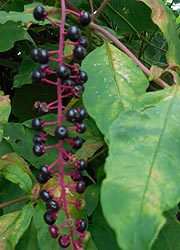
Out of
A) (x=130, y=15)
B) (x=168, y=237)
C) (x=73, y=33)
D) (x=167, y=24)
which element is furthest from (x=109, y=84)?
(x=130, y=15)

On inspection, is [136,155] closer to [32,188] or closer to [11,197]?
[32,188]

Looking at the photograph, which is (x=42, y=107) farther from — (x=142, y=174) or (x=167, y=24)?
(x=167, y=24)

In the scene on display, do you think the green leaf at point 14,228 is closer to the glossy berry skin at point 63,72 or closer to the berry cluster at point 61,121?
the berry cluster at point 61,121

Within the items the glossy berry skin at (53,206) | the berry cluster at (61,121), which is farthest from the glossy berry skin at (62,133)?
the glossy berry skin at (53,206)

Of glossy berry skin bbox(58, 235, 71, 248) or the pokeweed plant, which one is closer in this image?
the pokeweed plant

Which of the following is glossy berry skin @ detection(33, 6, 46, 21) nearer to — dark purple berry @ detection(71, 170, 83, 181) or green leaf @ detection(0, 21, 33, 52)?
dark purple berry @ detection(71, 170, 83, 181)

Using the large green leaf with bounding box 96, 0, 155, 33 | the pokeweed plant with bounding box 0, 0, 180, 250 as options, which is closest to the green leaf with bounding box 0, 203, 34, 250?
the pokeweed plant with bounding box 0, 0, 180, 250
